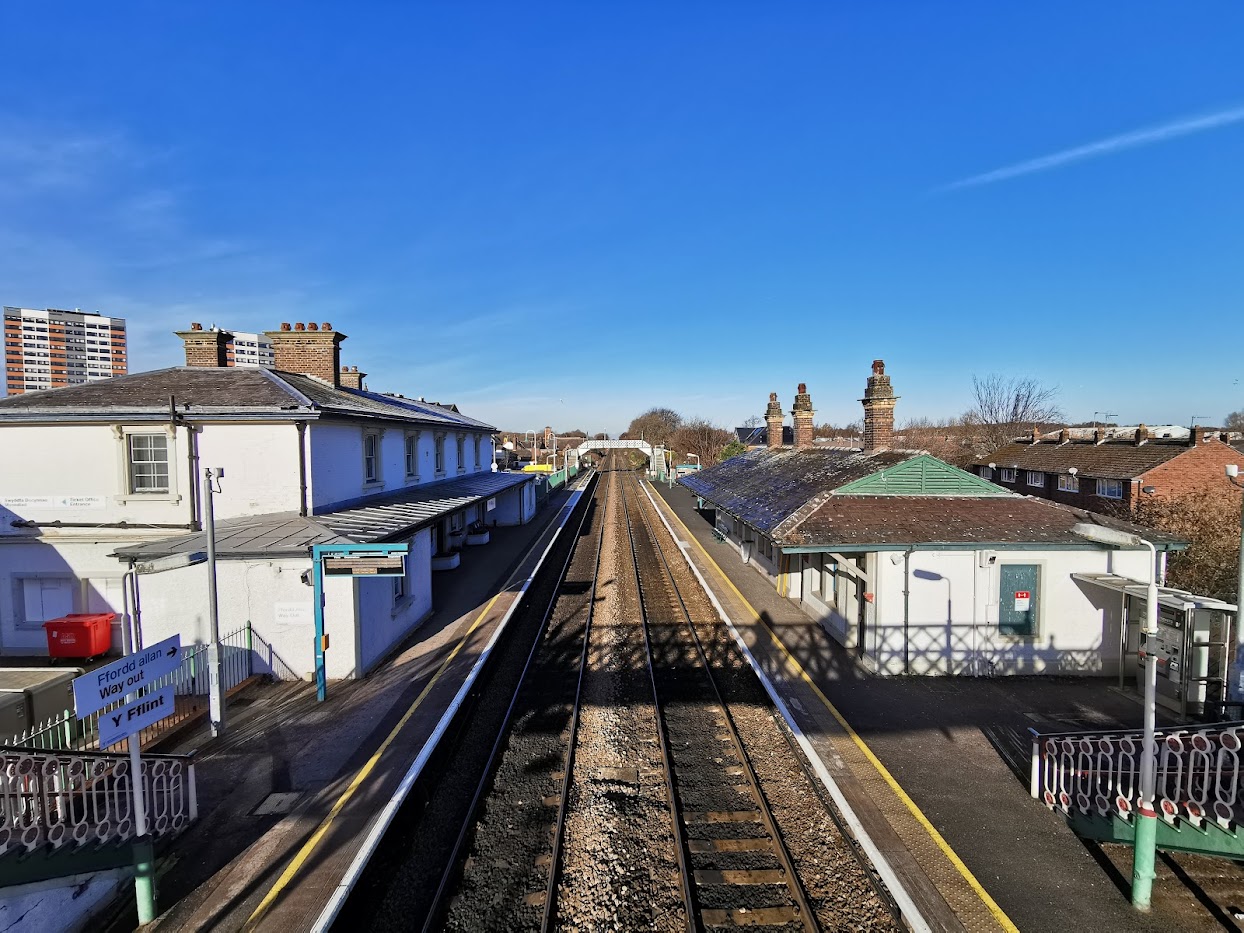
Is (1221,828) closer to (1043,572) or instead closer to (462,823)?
(1043,572)

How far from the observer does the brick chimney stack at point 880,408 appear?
1805 centimetres

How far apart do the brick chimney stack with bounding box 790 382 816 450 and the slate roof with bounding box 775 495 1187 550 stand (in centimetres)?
1500

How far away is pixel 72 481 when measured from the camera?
44.7 ft

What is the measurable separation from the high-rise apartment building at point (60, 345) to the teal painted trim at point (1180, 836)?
125143 millimetres

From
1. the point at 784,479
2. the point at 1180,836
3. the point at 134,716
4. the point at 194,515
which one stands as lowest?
the point at 1180,836

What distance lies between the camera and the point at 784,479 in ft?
65.2

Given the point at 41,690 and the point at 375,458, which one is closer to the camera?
the point at 41,690

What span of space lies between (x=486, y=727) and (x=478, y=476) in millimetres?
21413

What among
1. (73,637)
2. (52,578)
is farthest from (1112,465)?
(52,578)

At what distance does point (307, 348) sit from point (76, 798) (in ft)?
46.0

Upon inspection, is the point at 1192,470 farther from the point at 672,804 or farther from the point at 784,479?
the point at 672,804

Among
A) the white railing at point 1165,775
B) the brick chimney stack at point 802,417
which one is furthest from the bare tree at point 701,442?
the white railing at point 1165,775

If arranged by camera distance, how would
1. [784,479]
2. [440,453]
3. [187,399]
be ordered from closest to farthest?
A: 1. [187,399]
2. [784,479]
3. [440,453]

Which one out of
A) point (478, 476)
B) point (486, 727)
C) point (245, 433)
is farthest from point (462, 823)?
point (478, 476)
